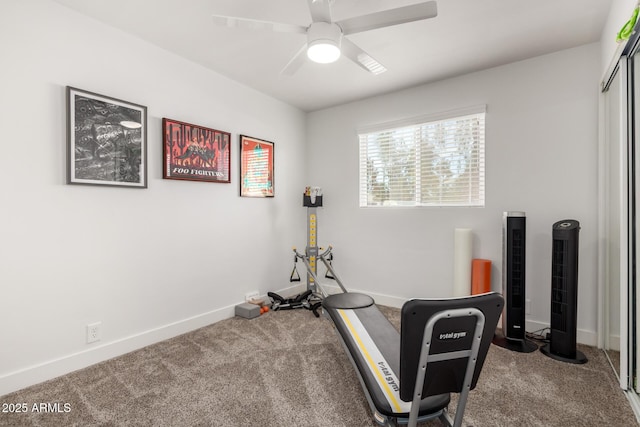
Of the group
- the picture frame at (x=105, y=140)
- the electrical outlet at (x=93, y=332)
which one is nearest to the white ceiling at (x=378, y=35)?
the picture frame at (x=105, y=140)

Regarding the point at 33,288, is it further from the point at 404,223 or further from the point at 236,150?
the point at 404,223

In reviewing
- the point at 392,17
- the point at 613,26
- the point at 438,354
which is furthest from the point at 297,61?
the point at 613,26

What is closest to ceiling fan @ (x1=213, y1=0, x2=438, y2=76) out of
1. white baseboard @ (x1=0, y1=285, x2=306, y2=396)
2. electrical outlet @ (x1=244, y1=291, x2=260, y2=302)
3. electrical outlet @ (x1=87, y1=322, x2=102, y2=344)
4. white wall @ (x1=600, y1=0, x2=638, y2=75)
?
white wall @ (x1=600, y1=0, x2=638, y2=75)

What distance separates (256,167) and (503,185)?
9.03 ft

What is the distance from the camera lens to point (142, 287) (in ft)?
9.21

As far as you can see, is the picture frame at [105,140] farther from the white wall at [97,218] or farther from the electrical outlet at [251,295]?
the electrical outlet at [251,295]

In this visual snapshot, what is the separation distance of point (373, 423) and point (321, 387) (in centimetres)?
47

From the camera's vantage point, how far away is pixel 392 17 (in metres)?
1.79

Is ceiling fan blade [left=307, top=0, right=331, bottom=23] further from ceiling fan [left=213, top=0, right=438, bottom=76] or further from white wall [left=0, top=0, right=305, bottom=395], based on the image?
white wall [left=0, top=0, right=305, bottom=395]

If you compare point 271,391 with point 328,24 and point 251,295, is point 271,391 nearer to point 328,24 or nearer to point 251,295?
point 251,295

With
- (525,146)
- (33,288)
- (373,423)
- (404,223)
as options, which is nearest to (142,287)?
(33,288)

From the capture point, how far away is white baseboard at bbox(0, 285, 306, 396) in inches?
82.7

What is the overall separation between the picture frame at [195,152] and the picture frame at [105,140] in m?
0.22

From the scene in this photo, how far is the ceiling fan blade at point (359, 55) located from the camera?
210 centimetres
